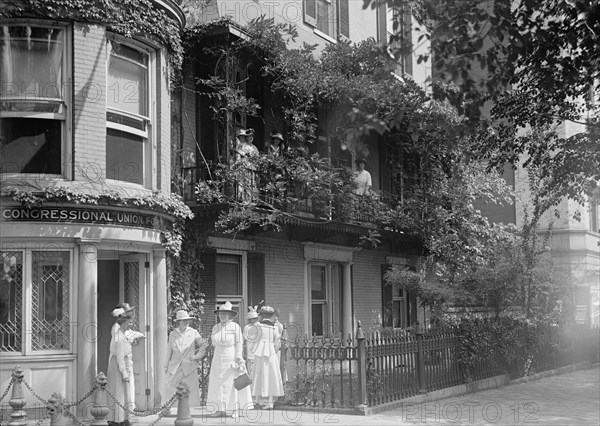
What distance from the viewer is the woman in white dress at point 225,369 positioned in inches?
526

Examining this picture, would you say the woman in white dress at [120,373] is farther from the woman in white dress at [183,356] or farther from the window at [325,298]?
the window at [325,298]

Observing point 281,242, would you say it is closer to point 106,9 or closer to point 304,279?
point 304,279

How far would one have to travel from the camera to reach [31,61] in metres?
12.6

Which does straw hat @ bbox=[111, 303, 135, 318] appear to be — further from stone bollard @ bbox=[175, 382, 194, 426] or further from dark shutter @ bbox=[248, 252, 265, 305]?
dark shutter @ bbox=[248, 252, 265, 305]

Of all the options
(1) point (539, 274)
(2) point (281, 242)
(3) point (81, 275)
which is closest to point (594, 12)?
(3) point (81, 275)

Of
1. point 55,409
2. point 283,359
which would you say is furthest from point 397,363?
point 55,409

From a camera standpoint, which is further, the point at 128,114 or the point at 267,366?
the point at 267,366

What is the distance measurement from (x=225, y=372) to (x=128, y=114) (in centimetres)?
435

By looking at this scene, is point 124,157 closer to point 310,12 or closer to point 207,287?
point 207,287

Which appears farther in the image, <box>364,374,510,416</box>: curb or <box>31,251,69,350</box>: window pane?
<box>364,374,510,416</box>: curb

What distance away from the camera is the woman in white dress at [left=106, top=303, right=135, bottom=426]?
39.4ft

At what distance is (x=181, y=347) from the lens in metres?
13.1

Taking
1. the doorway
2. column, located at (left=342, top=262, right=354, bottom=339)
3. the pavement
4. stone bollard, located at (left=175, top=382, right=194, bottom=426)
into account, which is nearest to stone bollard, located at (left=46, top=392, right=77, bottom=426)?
stone bollard, located at (left=175, top=382, right=194, bottom=426)

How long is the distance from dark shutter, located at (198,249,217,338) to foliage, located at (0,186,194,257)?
1148 mm
